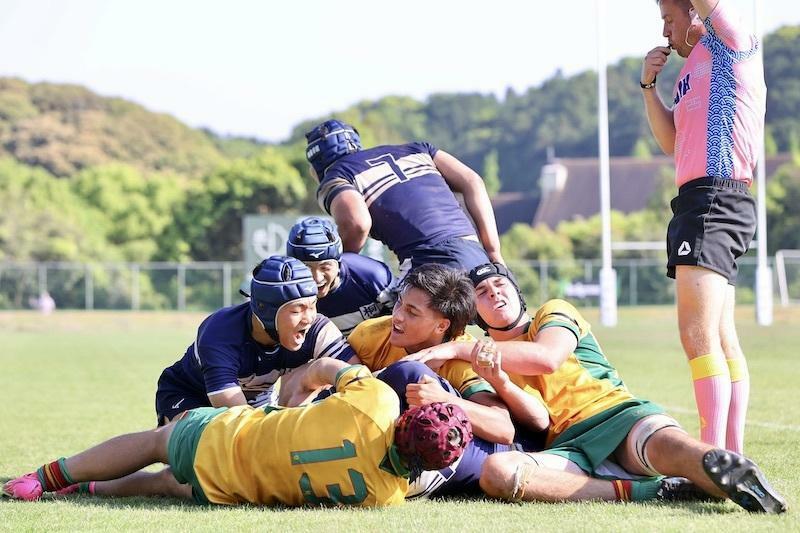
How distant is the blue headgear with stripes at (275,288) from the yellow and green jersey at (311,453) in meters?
0.54

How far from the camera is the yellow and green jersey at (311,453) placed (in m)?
4.89

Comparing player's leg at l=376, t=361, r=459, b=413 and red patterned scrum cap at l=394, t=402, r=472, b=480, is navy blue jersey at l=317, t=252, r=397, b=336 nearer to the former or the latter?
player's leg at l=376, t=361, r=459, b=413

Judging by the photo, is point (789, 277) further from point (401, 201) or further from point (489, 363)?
point (489, 363)

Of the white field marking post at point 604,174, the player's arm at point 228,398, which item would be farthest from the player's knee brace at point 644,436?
the white field marking post at point 604,174

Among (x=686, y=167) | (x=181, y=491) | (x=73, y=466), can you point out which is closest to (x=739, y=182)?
(x=686, y=167)

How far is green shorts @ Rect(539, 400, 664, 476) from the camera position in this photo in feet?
18.0

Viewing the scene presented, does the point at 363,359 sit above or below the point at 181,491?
above

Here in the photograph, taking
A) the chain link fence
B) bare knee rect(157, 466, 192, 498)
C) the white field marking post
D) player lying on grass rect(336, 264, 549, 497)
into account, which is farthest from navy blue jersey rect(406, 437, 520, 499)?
the chain link fence

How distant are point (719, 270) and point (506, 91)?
12414cm

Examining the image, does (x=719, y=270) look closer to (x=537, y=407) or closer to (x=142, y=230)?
(x=537, y=407)

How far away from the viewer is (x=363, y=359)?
20.3 ft

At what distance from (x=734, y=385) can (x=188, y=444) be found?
271cm

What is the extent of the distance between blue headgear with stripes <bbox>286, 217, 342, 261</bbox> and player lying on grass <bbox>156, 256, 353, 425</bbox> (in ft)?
1.55

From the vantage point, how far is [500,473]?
17.4 feet
